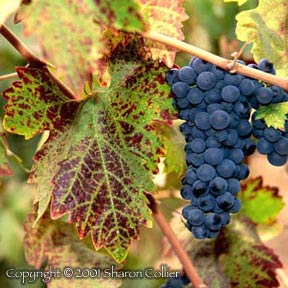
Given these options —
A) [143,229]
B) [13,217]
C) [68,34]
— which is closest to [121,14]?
[68,34]

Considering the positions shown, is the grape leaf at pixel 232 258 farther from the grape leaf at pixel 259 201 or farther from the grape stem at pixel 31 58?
the grape stem at pixel 31 58

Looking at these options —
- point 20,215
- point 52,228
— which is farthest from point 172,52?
point 20,215

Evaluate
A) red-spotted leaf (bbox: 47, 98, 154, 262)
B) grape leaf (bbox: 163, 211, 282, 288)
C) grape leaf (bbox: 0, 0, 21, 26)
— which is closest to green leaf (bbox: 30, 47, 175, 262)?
red-spotted leaf (bbox: 47, 98, 154, 262)

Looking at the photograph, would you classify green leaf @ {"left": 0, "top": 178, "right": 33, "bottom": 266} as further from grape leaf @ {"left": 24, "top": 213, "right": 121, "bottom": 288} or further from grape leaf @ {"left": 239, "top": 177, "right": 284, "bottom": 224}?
grape leaf @ {"left": 239, "top": 177, "right": 284, "bottom": 224}

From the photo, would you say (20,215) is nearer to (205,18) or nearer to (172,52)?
(205,18)

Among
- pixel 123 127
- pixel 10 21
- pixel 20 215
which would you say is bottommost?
pixel 20 215

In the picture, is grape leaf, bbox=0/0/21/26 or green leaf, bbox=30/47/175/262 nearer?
grape leaf, bbox=0/0/21/26

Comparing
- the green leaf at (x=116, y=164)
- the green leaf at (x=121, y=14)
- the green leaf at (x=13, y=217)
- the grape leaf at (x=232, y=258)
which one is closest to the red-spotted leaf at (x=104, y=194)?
the green leaf at (x=116, y=164)
